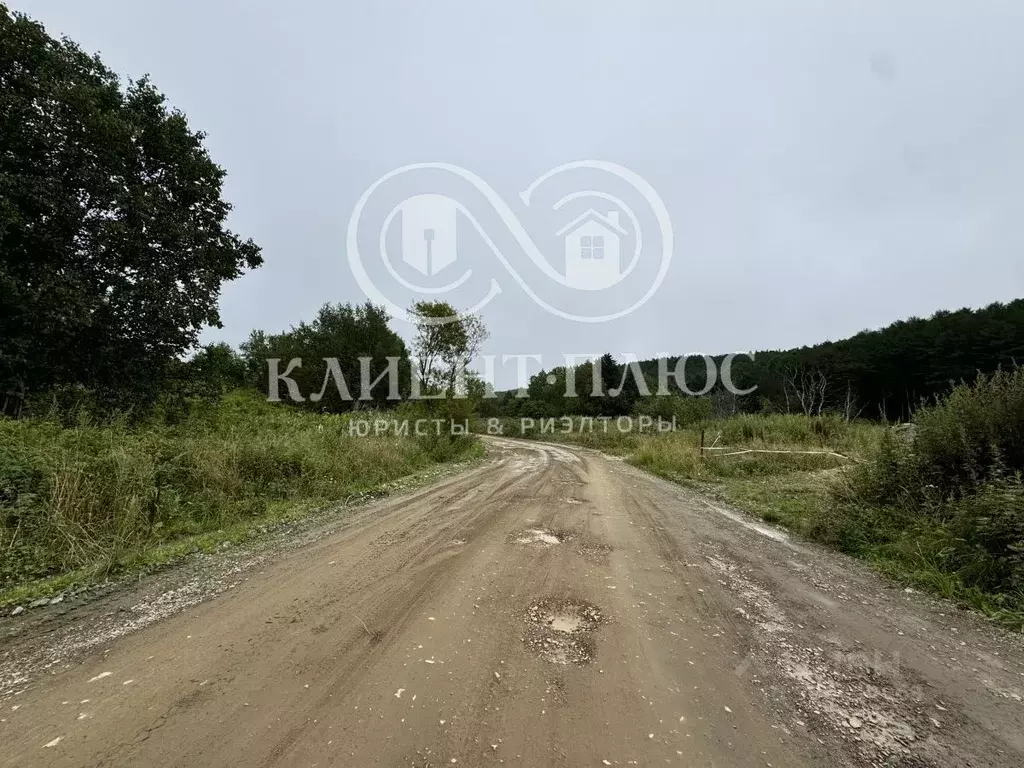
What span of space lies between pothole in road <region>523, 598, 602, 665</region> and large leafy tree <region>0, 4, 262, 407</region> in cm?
1168

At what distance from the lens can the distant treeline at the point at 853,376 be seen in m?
33.3

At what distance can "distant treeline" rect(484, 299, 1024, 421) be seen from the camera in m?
33.3

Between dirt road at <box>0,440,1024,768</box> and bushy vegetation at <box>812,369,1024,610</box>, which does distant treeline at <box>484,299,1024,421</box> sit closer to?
bushy vegetation at <box>812,369,1024,610</box>

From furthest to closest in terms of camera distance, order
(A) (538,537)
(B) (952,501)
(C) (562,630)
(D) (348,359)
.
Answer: (D) (348,359) → (A) (538,537) → (B) (952,501) → (C) (562,630)

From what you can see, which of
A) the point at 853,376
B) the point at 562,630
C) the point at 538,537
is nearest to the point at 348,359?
the point at 538,537

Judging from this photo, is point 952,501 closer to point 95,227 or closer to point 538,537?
point 538,537

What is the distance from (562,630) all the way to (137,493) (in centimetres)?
542

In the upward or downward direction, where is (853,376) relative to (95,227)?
downward

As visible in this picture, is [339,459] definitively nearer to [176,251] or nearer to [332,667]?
[332,667]

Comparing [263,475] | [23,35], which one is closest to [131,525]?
[263,475]

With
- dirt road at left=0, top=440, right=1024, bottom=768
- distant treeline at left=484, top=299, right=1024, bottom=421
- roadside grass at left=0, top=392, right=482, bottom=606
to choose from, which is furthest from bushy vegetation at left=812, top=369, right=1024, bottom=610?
distant treeline at left=484, top=299, right=1024, bottom=421

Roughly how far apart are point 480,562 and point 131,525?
13.0ft

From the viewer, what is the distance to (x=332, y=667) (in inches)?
95.7

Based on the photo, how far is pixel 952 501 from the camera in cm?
483
